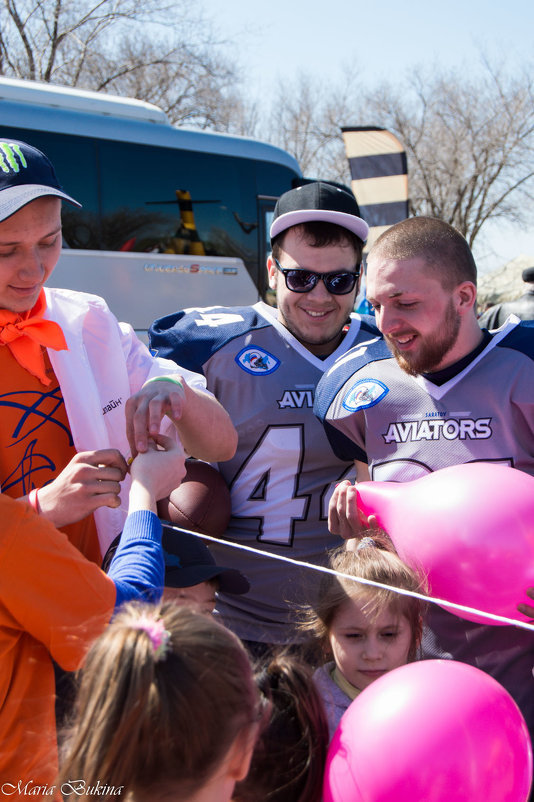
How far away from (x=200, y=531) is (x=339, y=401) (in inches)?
23.8

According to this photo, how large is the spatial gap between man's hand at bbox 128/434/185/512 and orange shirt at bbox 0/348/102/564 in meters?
0.26

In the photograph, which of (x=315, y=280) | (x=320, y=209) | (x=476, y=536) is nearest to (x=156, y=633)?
(x=476, y=536)

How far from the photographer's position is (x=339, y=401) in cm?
232

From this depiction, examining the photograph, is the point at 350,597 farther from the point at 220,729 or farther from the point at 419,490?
the point at 220,729

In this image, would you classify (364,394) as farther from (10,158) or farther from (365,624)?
(10,158)

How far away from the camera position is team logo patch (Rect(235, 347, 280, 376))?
104 inches

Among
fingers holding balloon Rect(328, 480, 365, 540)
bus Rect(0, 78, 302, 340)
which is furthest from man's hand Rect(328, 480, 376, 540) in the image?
bus Rect(0, 78, 302, 340)

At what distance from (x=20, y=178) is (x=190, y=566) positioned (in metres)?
1.11

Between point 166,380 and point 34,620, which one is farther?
point 166,380

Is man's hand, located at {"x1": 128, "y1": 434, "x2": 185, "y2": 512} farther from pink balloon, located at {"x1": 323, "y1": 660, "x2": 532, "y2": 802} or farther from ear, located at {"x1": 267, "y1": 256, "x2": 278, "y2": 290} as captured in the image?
ear, located at {"x1": 267, "y1": 256, "x2": 278, "y2": 290}

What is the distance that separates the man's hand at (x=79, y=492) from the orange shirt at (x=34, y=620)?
0.52 feet

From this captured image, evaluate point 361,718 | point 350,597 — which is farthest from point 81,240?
point 361,718

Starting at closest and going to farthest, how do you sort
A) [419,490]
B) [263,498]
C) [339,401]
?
[419,490], [339,401], [263,498]

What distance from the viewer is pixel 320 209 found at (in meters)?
2.64
